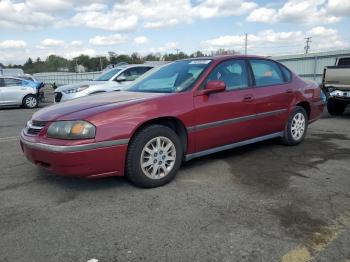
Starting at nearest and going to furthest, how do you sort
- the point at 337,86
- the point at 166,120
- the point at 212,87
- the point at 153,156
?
the point at 153,156 < the point at 166,120 < the point at 212,87 < the point at 337,86

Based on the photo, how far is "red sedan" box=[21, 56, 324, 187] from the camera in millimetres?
3805

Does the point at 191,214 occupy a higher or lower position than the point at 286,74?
lower

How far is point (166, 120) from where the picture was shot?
439 cm

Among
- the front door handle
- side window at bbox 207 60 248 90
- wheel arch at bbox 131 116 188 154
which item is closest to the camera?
wheel arch at bbox 131 116 188 154

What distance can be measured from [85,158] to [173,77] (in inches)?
72.5

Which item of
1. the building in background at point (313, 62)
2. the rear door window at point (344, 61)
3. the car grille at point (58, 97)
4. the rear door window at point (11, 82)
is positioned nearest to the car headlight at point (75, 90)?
the car grille at point (58, 97)

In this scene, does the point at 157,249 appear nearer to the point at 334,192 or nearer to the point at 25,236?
the point at 25,236

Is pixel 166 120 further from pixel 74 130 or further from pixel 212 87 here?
pixel 74 130

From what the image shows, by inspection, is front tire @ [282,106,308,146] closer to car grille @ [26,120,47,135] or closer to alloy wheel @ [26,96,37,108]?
car grille @ [26,120,47,135]

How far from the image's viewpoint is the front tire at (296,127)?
6.04 metres

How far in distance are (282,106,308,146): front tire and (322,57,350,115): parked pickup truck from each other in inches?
155

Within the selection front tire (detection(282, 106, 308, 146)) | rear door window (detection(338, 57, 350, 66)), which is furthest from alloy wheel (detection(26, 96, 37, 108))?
front tire (detection(282, 106, 308, 146))

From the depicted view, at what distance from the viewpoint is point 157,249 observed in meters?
2.86

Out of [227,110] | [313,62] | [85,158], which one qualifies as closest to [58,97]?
[227,110]
